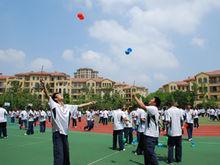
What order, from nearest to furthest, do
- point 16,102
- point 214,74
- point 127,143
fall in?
point 127,143, point 16,102, point 214,74

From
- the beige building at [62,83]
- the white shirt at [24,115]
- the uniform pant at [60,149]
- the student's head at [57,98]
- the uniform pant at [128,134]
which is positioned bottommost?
the uniform pant at [128,134]

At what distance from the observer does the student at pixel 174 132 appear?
9664 mm

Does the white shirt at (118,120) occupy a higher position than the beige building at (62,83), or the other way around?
the beige building at (62,83)

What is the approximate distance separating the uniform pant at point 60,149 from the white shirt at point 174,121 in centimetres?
453

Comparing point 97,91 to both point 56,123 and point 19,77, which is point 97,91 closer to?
point 19,77

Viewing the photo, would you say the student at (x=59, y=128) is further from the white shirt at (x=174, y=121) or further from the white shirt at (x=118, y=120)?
the white shirt at (x=118, y=120)

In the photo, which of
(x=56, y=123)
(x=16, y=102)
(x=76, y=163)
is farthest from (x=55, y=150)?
(x=16, y=102)

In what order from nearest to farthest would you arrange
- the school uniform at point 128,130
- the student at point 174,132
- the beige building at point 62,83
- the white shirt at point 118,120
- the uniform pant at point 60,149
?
the uniform pant at point 60,149, the student at point 174,132, the white shirt at point 118,120, the school uniform at point 128,130, the beige building at point 62,83

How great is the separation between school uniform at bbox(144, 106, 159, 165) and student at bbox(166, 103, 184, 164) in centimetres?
197

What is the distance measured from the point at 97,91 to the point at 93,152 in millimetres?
115111

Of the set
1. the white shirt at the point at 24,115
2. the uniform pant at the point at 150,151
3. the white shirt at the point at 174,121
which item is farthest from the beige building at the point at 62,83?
the uniform pant at the point at 150,151

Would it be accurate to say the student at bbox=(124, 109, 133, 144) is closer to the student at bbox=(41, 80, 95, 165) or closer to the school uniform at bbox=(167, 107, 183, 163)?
the school uniform at bbox=(167, 107, 183, 163)

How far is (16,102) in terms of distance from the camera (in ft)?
224

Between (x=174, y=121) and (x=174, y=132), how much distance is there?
35cm
